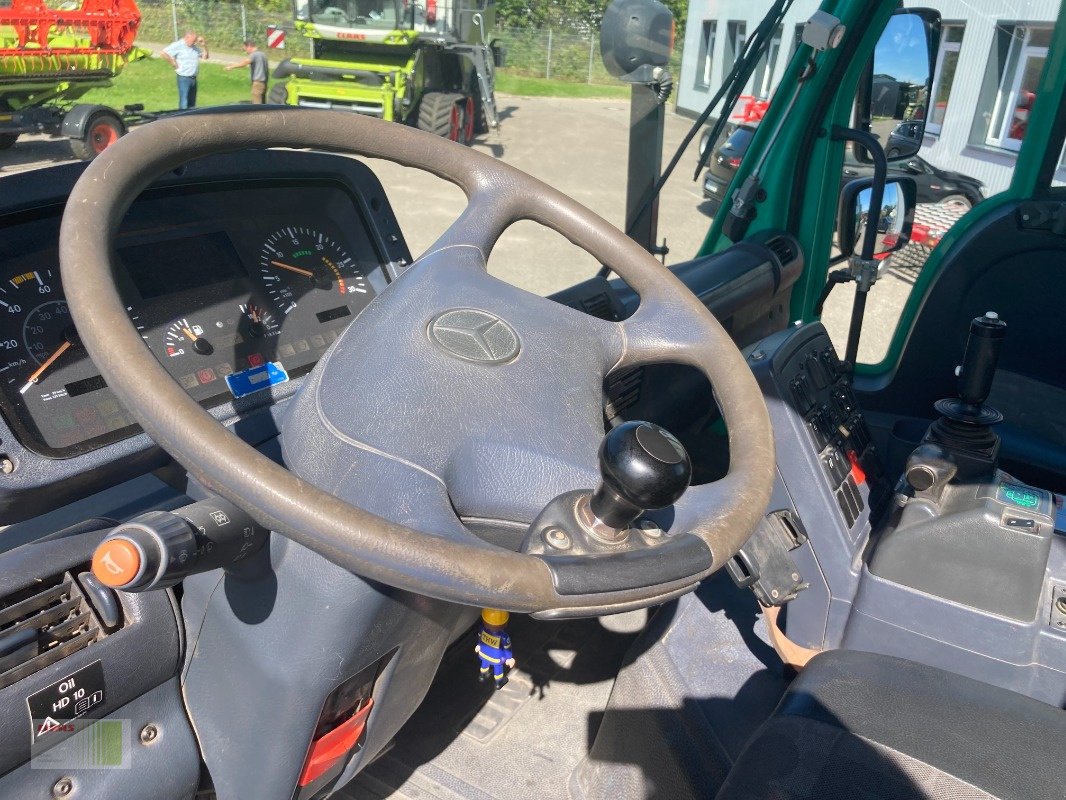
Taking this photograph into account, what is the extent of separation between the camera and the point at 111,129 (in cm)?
1094

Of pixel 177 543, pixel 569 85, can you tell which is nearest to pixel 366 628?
pixel 177 543

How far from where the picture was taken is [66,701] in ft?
4.15

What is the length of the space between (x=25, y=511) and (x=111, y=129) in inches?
430

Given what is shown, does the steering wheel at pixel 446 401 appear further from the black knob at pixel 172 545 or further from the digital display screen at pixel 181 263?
the digital display screen at pixel 181 263

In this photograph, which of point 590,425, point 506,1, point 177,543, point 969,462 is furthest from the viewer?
point 506,1

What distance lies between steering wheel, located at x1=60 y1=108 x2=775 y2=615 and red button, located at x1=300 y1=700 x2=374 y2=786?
19.4 inches

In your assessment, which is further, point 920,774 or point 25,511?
point 25,511

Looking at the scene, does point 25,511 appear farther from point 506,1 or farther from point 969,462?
point 506,1

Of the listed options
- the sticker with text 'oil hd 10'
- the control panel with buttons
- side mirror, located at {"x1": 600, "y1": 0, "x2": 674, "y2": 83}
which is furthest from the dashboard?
the control panel with buttons

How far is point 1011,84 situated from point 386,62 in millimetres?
11745

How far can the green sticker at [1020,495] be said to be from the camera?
69.6 inches

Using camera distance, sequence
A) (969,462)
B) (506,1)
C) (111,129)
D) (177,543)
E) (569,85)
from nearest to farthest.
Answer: (177,543)
(969,462)
(111,129)
(569,85)
(506,1)

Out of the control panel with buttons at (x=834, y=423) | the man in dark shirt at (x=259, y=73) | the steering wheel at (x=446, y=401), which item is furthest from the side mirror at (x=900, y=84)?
the man in dark shirt at (x=259, y=73)

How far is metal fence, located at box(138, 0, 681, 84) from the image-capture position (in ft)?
79.8
